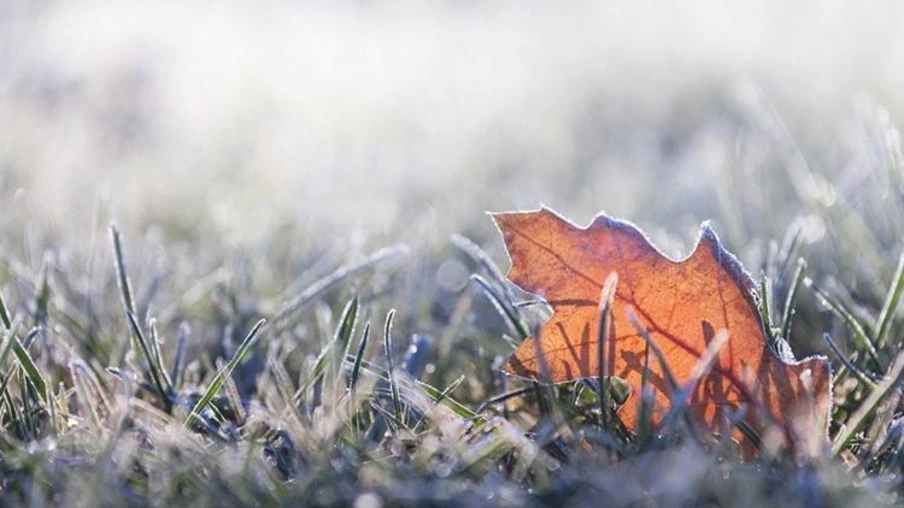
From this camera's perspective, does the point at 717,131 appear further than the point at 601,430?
Yes

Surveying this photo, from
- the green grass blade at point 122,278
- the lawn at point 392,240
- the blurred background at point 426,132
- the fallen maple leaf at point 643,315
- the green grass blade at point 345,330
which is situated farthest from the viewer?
the blurred background at point 426,132

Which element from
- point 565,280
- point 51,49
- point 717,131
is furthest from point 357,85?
point 565,280

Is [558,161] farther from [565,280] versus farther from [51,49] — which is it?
[565,280]

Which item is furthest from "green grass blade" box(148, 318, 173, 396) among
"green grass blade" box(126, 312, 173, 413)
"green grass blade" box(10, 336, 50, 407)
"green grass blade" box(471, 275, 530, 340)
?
"green grass blade" box(471, 275, 530, 340)

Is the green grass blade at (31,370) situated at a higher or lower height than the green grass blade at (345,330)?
lower

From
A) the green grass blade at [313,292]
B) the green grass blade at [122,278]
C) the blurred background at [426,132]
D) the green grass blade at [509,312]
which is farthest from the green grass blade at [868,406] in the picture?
the green grass blade at [122,278]

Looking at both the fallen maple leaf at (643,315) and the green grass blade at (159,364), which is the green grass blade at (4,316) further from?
the fallen maple leaf at (643,315)
